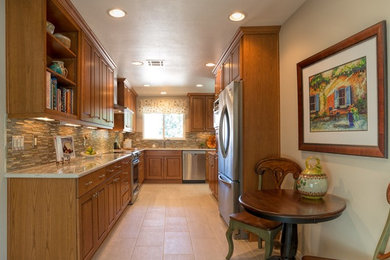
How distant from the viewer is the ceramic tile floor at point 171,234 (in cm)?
241

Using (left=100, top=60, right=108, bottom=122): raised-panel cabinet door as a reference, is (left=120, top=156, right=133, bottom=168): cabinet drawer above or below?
below

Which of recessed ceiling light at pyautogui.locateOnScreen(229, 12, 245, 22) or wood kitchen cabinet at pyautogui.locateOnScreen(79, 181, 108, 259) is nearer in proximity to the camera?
wood kitchen cabinet at pyautogui.locateOnScreen(79, 181, 108, 259)

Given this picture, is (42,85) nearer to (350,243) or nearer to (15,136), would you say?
(15,136)

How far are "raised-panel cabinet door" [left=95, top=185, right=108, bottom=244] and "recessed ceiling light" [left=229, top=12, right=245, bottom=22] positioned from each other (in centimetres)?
224

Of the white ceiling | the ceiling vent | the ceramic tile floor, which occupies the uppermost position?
the white ceiling

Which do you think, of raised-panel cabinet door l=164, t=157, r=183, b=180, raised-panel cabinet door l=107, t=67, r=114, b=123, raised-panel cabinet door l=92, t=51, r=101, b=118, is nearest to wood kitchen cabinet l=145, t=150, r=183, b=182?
raised-panel cabinet door l=164, t=157, r=183, b=180

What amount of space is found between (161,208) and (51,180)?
231 cm

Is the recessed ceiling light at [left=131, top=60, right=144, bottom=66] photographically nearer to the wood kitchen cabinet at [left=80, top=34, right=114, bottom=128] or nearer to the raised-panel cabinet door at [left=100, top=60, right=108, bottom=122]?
the wood kitchen cabinet at [left=80, top=34, right=114, bottom=128]

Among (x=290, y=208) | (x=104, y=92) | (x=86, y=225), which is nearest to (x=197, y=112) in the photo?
(x=104, y=92)

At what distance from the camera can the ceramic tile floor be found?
7.91 ft

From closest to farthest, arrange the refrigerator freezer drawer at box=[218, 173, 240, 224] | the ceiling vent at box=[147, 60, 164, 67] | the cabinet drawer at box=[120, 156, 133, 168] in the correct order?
the refrigerator freezer drawer at box=[218, 173, 240, 224], the cabinet drawer at box=[120, 156, 133, 168], the ceiling vent at box=[147, 60, 164, 67]

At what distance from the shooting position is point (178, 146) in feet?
22.5

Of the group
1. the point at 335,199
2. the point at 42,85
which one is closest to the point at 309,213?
the point at 335,199

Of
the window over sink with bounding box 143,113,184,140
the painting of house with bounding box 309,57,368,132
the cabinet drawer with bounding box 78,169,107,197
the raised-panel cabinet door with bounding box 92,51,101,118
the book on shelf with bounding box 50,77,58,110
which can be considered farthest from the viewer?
the window over sink with bounding box 143,113,184,140
